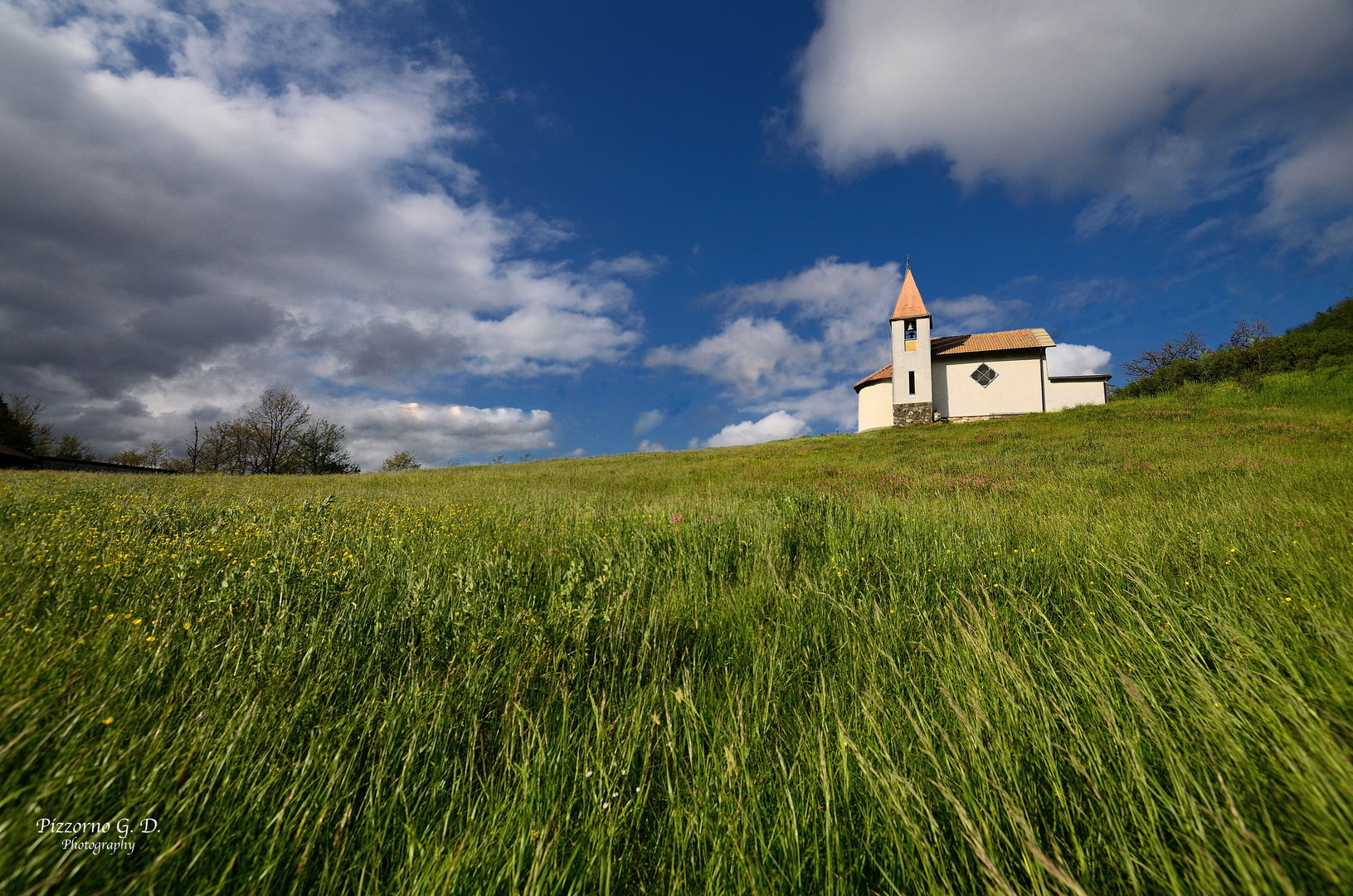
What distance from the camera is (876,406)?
134 ft

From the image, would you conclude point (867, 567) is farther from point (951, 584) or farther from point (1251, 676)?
point (1251, 676)

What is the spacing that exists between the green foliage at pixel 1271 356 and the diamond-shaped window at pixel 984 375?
11260 millimetres

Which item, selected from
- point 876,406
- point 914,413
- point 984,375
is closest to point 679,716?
point 914,413

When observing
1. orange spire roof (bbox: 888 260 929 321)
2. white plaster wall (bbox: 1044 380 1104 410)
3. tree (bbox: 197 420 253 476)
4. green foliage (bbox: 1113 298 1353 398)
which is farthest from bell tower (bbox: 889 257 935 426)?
tree (bbox: 197 420 253 476)

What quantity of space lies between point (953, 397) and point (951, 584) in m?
40.3

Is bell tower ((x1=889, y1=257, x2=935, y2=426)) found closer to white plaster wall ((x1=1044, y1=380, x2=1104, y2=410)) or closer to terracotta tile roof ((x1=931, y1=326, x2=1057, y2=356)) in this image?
terracotta tile roof ((x1=931, y1=326, x2=1057, y2=356))

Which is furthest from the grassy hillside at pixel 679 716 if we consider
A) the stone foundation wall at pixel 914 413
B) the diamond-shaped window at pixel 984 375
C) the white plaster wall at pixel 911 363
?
the diamond-shaped window at pixel 984 375

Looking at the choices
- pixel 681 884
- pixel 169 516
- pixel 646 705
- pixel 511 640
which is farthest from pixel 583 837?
pixel 169 516

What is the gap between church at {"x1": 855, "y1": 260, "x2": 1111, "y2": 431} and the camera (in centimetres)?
3672

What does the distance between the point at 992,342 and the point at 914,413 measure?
371 inches

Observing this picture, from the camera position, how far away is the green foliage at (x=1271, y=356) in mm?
31641

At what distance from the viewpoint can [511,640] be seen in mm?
2537

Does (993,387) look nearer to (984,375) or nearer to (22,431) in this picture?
(984,375)

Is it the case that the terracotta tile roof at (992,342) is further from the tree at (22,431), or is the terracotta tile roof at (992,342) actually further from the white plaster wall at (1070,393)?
the tree at (22,431)
